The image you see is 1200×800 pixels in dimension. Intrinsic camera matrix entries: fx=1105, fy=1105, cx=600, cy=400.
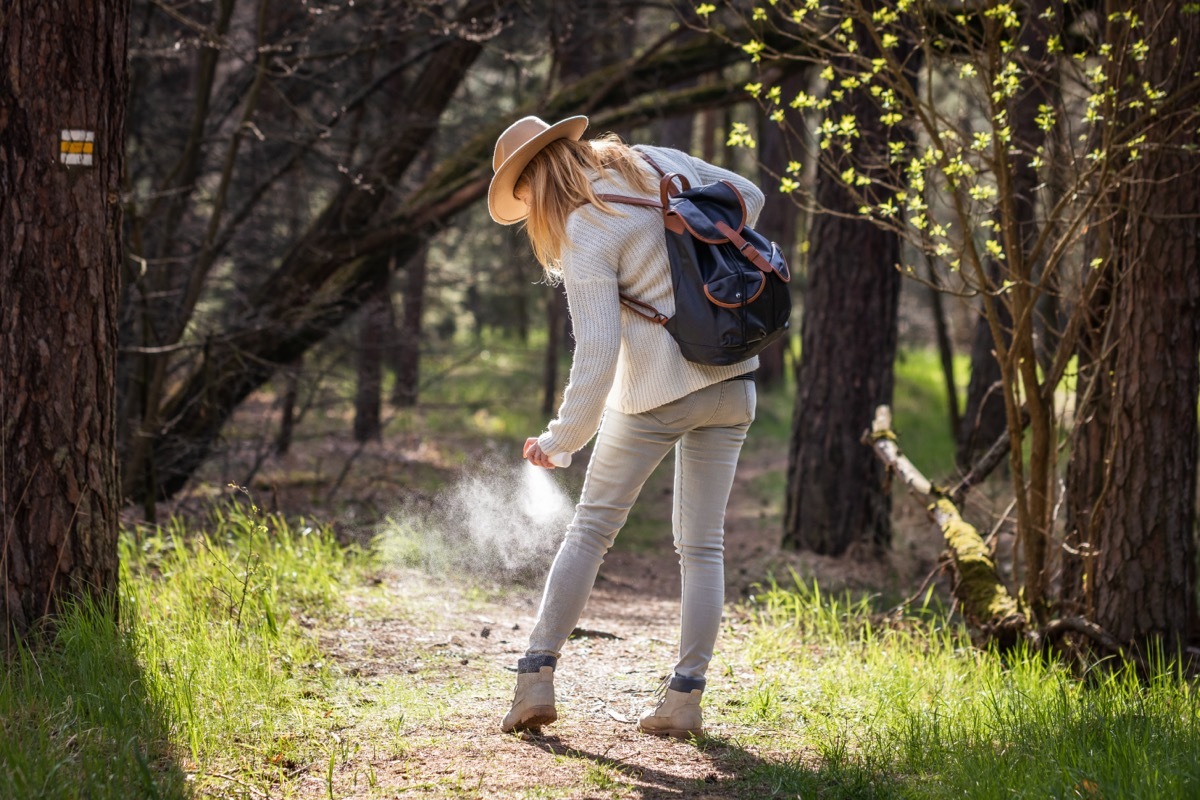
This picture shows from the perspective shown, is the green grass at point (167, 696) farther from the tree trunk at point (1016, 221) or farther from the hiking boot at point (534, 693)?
the tree trunk at point (1016, 221)

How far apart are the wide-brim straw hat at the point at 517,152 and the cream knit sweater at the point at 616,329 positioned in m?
0.22

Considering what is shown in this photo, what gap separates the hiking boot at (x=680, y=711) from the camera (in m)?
3.79

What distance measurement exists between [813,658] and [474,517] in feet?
11.2

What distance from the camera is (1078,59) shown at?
485 cm

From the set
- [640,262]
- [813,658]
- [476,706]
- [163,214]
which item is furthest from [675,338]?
[163,214]

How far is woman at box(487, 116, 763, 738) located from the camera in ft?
11.4

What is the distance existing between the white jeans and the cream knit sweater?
2.9 inches

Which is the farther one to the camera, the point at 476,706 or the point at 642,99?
the point at 642,99

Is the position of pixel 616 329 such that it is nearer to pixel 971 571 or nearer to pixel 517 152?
pixel 517 152

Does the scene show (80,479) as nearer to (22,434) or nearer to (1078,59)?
(22,434)

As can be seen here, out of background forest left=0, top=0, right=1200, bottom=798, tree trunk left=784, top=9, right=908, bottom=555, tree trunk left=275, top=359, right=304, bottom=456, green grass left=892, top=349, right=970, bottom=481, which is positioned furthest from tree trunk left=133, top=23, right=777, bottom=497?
green grass left=892, top=349, right=970, bottom=481

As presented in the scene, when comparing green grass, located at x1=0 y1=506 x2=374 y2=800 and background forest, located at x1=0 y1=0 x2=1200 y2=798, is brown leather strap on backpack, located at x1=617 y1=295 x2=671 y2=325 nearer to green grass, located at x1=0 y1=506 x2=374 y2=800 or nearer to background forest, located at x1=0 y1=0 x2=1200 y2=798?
background forest, located at x1=0 y1=0 x2=1200 y2=798

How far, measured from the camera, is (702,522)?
148 inches

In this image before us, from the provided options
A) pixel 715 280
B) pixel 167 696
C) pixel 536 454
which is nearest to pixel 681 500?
pixel 536 454
